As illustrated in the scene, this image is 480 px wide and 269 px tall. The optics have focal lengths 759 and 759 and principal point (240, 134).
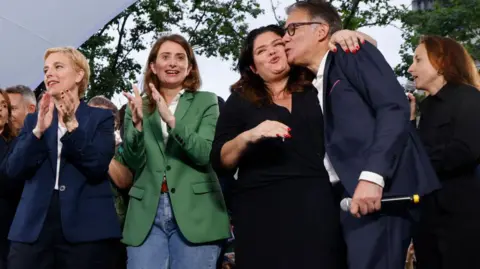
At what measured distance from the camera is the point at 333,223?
392cm

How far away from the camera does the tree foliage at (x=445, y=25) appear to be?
20.3 meters

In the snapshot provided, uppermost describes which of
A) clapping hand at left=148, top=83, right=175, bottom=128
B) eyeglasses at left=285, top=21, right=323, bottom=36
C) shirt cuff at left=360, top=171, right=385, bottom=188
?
eyeglasses at left=285, top=21, right=323, bottom=36

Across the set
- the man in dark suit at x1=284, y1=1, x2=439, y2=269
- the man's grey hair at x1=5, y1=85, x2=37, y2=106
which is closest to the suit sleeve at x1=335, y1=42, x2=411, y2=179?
the man in dark suit at x1=284, y1=1, x2=439, y2=269

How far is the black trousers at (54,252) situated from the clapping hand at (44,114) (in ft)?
1.38

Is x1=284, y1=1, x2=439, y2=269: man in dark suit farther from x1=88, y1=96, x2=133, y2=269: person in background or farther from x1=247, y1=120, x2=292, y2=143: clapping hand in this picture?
x1=88, y1=96, x2=133, y2=269: person in background

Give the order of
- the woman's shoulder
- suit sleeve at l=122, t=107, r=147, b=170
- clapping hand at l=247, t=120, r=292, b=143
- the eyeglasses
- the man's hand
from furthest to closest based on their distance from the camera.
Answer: the woman's shoulder → suit sleeve at l=122, t=107, r=147, b=170 → the eyeglasses → clapping hand at l=247, t=120, r=292, b=143 → the man's hand

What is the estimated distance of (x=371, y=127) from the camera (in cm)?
362

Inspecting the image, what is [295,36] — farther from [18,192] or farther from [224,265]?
[18,192]

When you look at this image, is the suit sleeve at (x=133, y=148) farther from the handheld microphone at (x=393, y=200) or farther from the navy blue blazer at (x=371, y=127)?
the handheld microphone at (x=393, y=200)

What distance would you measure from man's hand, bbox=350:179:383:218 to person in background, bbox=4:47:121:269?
1.64 metres

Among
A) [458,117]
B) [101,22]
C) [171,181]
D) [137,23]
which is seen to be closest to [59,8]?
[101,22]

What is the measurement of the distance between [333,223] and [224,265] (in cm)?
137

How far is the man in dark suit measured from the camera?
3449 mm

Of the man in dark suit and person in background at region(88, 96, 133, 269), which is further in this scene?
person in background at region(88, 96, 133, 269)
